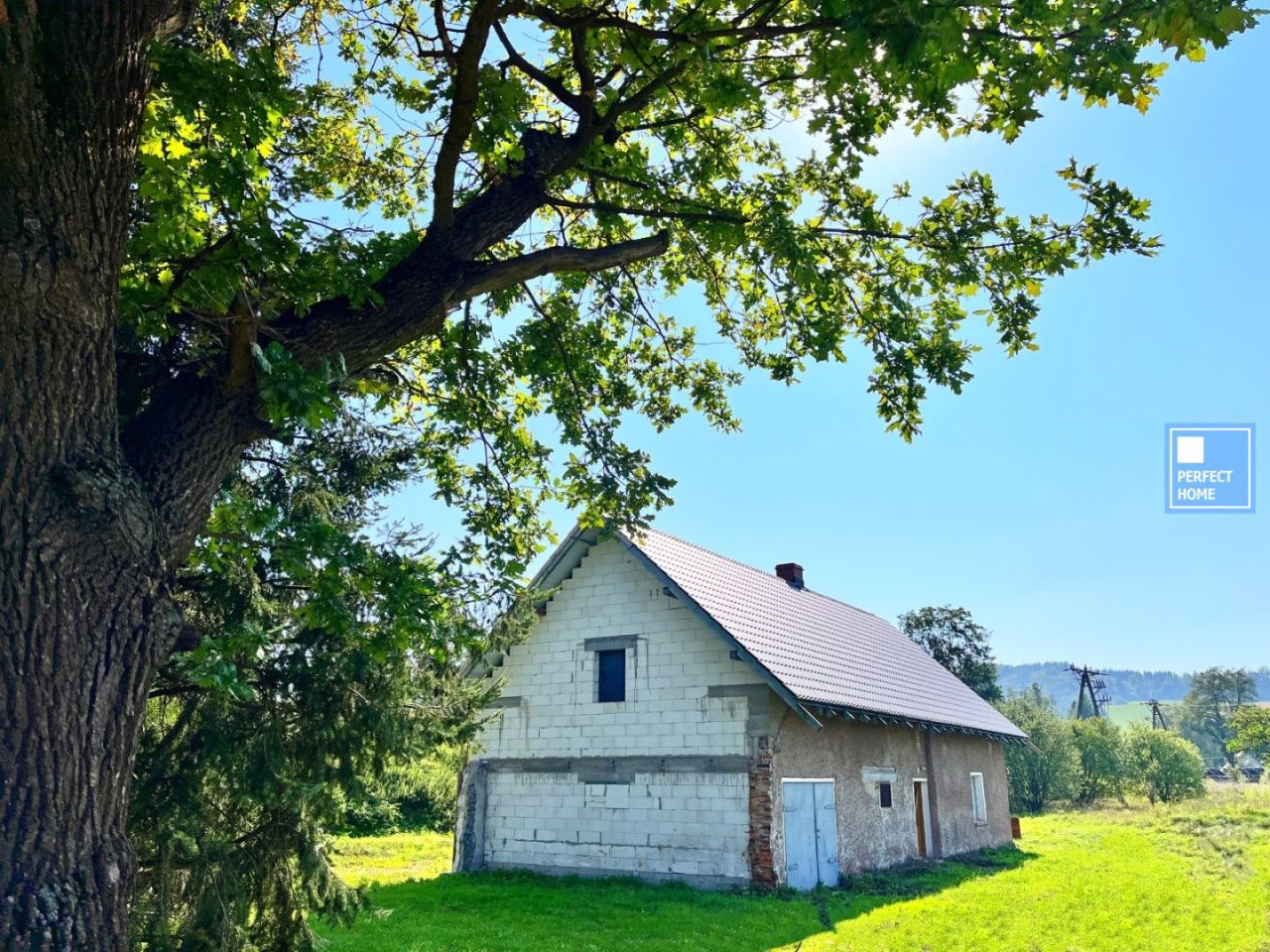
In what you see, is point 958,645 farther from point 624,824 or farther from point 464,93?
point 464,93

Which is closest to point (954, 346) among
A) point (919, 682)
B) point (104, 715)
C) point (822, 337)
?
point (822, 337)

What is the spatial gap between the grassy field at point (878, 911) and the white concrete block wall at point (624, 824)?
0.57 meters

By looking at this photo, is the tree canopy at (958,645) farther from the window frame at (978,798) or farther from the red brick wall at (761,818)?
the red brick wall at (761,818)

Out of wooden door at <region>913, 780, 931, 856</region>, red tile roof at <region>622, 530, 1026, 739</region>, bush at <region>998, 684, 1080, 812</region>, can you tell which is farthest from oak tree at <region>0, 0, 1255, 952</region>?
bush at <region>998, 684, 1080, 812</region>

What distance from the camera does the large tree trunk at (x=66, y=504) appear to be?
3400 mm

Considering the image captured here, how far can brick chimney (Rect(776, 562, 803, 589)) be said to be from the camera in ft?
76.8

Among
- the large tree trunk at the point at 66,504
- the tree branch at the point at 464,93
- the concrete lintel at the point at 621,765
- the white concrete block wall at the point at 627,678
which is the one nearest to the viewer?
the large tree trunk at the point at 66,504

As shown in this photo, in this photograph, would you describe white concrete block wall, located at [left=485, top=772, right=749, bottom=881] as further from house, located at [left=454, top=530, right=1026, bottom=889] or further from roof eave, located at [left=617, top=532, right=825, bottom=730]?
roof eave, located at [left=617, top=532, right=825, bottom=730]

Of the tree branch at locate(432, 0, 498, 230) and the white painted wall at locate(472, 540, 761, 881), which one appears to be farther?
the white painted wall at locate(472, 540, 761, 881)

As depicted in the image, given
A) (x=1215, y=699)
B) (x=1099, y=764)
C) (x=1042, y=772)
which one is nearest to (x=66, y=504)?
(x=1042, y=772)

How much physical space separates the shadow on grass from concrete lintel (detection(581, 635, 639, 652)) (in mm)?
3940

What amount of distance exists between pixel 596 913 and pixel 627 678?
4.52 m

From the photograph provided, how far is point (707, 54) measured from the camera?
183 inches

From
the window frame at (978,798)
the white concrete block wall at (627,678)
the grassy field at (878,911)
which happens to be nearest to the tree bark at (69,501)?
the grassy field at (878,911)
